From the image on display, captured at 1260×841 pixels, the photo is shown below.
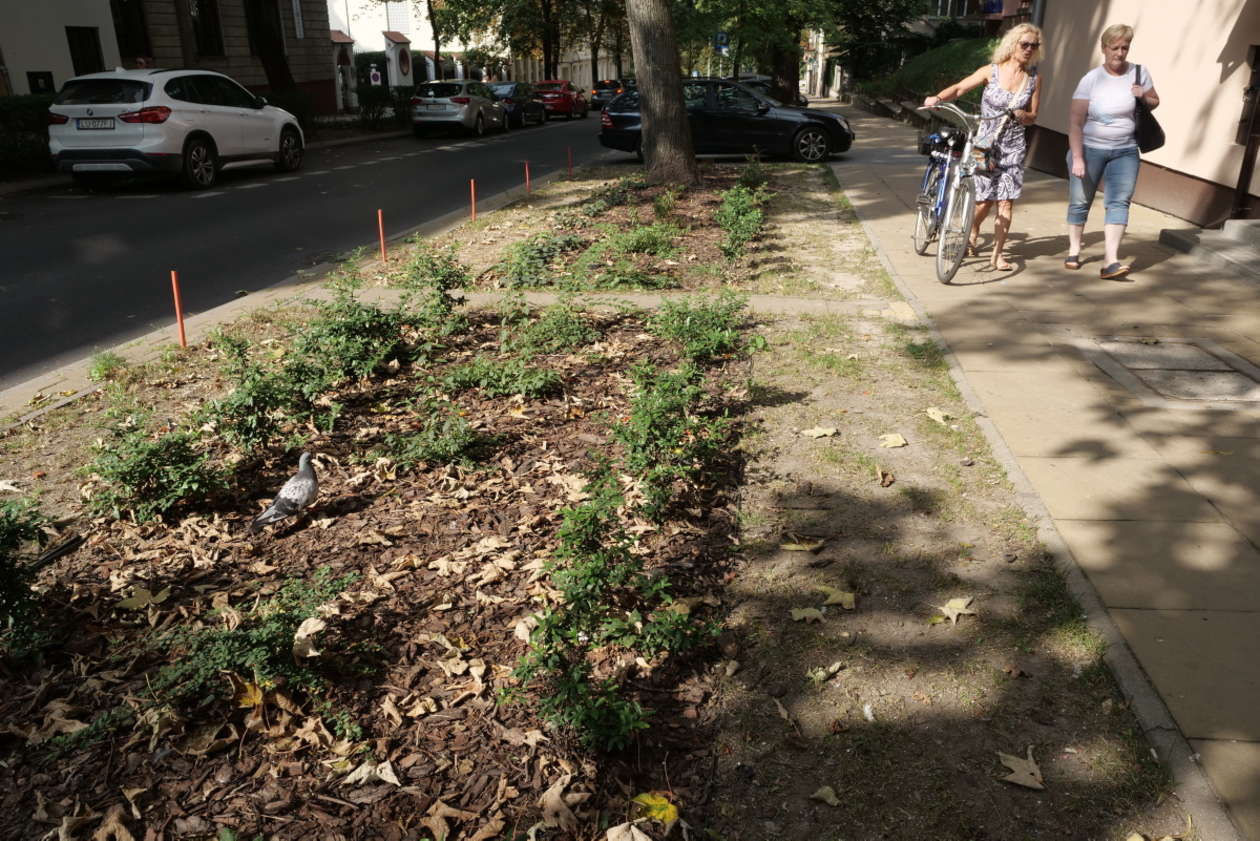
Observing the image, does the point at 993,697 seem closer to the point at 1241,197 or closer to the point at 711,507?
the point at 711,507

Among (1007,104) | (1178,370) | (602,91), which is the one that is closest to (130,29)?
(602,91)

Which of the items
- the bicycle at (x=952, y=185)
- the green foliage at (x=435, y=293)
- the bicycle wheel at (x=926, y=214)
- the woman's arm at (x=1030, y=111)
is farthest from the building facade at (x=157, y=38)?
the woman's arm at (x=1030, y=111)

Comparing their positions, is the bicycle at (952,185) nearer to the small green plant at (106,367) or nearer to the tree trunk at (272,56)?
the small green plant at (106,367)

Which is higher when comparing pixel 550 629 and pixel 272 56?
pixel 272 56

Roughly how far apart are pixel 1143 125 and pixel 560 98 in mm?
33319

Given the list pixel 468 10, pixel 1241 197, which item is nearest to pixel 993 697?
pixel 1241 197

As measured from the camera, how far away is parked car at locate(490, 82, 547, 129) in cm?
3312

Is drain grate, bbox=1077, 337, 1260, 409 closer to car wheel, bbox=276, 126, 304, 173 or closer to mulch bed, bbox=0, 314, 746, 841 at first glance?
mulch bed, bbox=0, 314, 746, 841

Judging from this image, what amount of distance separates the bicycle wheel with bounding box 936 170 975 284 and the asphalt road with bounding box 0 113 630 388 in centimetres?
633

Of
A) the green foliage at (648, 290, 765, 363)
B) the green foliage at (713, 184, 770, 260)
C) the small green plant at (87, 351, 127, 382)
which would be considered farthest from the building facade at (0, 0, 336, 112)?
the green foliage at (648, 290, 765, 363)

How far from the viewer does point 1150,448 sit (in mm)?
5219

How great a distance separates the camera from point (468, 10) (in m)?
43.2

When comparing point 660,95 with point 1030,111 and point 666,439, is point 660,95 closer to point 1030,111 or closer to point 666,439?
point 1030,111

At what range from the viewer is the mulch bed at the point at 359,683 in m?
2.82
